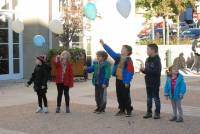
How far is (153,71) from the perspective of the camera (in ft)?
35.2

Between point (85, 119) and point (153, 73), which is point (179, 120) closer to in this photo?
point (153, 73)

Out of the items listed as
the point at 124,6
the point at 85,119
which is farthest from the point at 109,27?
the point at 85,119

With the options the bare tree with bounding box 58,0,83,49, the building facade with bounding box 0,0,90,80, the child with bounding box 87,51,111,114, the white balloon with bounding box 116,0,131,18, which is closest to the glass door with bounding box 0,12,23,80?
the building facade with bounding box 0,0,90,80

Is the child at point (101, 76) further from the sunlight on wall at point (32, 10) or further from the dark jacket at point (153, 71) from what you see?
the sunlight on wall at point (32, 10)

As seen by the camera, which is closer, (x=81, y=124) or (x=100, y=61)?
(x=81, y=124)

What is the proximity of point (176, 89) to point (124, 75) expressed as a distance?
1.21 meters

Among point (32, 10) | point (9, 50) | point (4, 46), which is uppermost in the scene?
point (32, 10)

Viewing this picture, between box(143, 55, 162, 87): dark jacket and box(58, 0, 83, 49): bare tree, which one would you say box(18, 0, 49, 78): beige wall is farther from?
box(143, 55, 162, 87): dark jacket

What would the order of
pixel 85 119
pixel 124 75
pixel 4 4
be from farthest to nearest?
1. pixel 4 4
2. pixel 124 75
3. pixel 85 119

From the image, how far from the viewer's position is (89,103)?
13336 millimetres

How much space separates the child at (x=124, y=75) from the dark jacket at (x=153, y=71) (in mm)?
398

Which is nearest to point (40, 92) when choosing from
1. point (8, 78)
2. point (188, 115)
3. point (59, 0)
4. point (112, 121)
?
point (112, 121)

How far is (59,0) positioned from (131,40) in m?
4.57

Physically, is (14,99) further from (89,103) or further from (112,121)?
(112,121)
